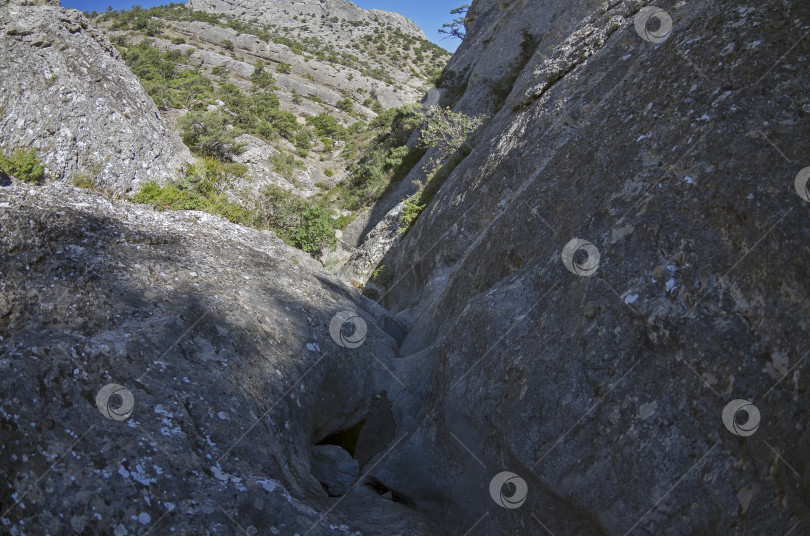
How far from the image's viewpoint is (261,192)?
15.0 m

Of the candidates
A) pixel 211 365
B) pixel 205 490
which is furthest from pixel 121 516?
pixel 211 365

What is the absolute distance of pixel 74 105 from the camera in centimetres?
968

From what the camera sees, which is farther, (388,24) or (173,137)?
(388,24)

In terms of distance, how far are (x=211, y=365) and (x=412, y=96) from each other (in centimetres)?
5145

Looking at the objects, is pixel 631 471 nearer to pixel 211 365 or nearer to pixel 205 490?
pixel 205 490

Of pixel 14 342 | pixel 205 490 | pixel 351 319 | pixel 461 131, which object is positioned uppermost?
pixel 461 131
